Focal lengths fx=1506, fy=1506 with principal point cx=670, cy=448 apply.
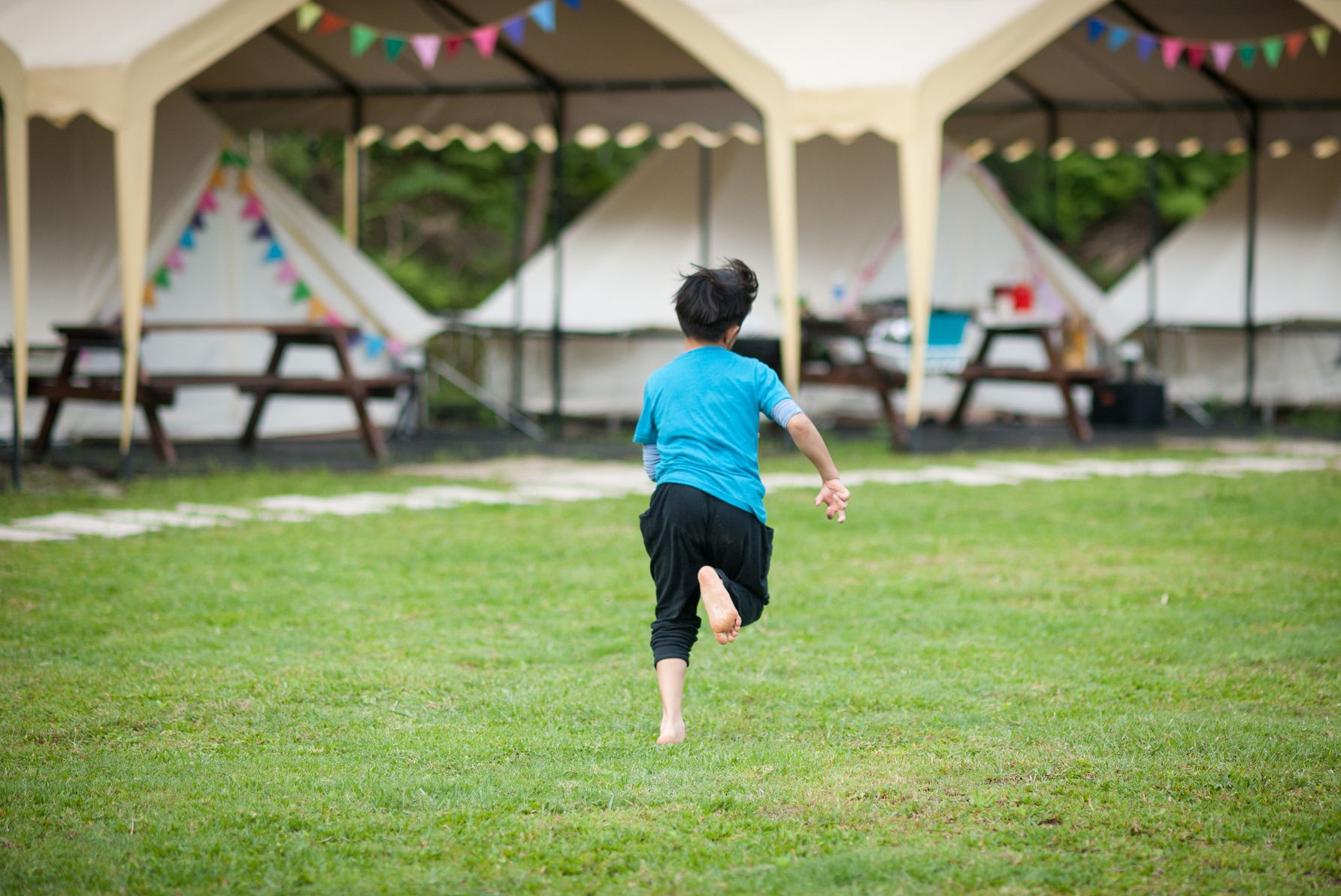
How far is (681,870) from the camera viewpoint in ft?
8.16

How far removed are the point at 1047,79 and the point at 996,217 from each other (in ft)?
4.36

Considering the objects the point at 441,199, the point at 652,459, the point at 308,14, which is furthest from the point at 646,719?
the point at 441,199

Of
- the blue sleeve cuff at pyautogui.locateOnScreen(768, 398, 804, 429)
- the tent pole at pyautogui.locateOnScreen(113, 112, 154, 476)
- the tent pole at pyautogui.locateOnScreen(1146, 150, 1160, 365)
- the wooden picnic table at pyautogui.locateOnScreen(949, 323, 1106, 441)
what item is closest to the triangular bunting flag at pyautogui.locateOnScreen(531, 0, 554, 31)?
the tent pole at pyautogui.locateOnScreen(113, 112, 154, 476)

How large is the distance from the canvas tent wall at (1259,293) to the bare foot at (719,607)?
32.8ft

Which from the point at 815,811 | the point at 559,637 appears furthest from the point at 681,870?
the point at 559,637

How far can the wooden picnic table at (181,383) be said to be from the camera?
852cm

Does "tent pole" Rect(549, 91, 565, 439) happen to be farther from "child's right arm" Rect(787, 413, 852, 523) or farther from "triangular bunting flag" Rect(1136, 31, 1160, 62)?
"child's right arm" Rect(787, 413, 852, 523)

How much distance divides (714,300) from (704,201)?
866 centimetres

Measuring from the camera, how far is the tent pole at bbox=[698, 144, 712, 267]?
11906 millimetres

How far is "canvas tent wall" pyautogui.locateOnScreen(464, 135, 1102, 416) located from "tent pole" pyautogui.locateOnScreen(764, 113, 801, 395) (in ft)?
10.6

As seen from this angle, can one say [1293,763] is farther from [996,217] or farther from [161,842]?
[996,217]

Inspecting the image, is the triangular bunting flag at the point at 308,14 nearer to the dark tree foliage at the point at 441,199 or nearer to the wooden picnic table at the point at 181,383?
the wooden picnic table at the point at 181,383

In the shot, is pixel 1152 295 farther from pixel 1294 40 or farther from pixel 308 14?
pixel 308 14

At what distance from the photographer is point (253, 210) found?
10969 millimetres
